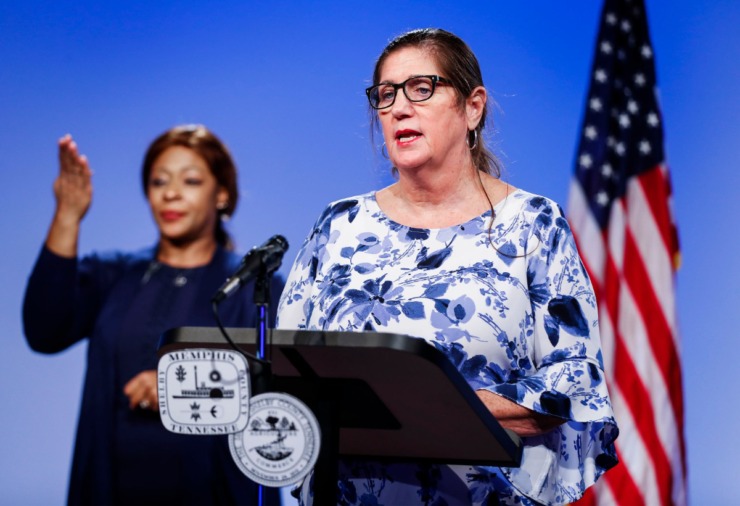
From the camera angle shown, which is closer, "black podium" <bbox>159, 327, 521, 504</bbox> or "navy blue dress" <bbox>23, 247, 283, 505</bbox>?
"black podium" <bbox>159, 327, 521, 504</bbox>

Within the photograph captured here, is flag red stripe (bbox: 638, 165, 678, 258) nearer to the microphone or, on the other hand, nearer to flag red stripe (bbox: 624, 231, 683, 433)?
flag red stripe (bbox: 624, 231, 683, 433)

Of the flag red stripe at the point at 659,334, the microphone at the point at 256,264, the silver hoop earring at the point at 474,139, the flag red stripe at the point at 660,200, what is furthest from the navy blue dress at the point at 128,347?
the microphone at the point at 256,264

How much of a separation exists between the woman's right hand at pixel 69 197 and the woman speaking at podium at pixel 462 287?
162cm

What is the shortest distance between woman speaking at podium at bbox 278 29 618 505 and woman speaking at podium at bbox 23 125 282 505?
1.16m

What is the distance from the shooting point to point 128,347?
302 cm

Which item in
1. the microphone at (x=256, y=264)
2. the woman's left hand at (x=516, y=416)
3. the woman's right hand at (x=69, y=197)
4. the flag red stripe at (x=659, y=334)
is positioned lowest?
the woman's left hand at (x=516, y=416)

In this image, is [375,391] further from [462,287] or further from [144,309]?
[144,309]

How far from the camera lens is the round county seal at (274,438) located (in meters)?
1.18

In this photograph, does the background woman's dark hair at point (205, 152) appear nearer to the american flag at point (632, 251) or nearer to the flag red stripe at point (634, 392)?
the american flag at point (632, 251)

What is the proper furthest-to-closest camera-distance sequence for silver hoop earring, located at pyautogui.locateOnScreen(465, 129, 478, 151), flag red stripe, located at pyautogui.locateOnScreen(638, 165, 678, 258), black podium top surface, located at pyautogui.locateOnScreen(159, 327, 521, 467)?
flag red stripe, located at pyautogui.locateOnScreen(638, 165, 678, 258) < silver hoop earring, located at pyautogui.locateOnScreen(465, 129, 478, 151) < black podium top surface, located at pyautogui.locateOnScreen(159, 327, 521, 467)

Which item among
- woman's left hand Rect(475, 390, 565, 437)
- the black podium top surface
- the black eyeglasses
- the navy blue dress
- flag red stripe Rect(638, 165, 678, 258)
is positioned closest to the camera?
the black podium top surface

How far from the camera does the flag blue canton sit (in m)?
3.54

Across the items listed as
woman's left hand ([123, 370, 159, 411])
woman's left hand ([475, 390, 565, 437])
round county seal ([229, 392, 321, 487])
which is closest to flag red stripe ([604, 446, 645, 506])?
woman's left hand ([123, 370, 159, 411])

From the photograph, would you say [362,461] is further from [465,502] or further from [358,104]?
[358,104]
